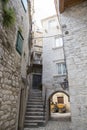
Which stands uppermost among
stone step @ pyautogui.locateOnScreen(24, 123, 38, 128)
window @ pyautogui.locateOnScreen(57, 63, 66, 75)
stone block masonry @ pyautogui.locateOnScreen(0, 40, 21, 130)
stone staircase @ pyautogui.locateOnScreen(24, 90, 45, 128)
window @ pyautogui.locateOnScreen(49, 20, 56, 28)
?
window @ pyautogui.locateOnScreen(49, 20, 56, 28)

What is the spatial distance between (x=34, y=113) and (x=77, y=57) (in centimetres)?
443

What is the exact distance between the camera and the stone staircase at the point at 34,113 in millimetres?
6220

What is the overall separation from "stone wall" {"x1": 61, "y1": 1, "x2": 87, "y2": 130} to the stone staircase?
3.02 metres

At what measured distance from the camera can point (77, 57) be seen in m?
4.24

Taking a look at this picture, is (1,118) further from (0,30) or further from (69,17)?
(69,17)

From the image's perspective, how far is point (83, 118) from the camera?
364 centimetres

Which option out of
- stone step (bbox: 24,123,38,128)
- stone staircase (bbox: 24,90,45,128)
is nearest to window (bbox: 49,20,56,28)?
stone staircase (bbox: 24,90,45,128)

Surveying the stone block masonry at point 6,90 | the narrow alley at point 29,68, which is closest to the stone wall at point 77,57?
the narrow alley at point 29,68

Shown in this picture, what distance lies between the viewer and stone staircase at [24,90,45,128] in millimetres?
6220

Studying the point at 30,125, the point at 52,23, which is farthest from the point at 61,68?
the point at 30,125

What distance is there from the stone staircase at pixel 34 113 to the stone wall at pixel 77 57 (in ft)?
9.92

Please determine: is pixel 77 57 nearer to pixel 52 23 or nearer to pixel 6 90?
pixel 6 90

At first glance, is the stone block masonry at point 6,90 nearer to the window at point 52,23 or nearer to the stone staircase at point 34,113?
the stone staircase at point 34,113

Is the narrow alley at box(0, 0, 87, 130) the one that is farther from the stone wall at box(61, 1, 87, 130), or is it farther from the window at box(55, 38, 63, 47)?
the window at box(55, 38, 63, 47)
